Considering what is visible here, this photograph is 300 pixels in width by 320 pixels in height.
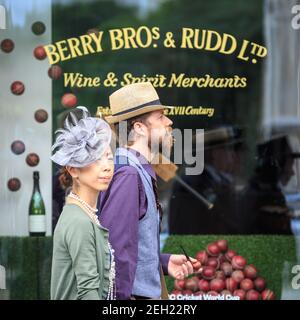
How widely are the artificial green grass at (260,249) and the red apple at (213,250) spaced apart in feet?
0.08

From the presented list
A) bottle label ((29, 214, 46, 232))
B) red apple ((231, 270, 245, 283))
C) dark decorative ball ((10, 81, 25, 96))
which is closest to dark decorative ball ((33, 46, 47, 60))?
dark decorative ball ((10, 81, 25, 96))

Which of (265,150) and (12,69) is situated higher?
(12,69)

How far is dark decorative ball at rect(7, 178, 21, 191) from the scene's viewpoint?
18.1 feet

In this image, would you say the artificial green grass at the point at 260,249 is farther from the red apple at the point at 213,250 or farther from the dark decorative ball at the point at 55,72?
the dark decorative ball at the point at 55,72

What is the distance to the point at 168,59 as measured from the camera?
214 inches

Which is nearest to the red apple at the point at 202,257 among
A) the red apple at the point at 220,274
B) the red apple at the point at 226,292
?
the red apple at the point at 220,274

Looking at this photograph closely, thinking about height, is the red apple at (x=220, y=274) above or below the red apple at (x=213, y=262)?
below

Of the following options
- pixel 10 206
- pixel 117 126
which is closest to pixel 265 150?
pixel 117 126

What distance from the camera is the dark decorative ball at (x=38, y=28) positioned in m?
5.46

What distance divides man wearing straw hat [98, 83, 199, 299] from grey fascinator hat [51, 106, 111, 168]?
0.24m

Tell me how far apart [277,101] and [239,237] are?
33.9 inches
